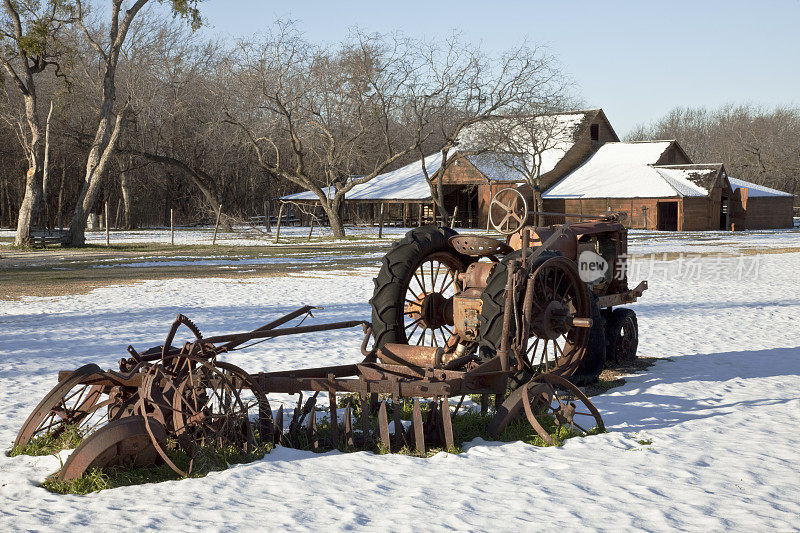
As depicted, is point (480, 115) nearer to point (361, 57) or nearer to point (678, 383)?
point (361, 57)

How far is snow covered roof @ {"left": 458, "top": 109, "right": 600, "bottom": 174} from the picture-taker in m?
50.2

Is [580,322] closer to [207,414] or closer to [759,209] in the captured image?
[207,414]

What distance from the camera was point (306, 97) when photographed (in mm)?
45219

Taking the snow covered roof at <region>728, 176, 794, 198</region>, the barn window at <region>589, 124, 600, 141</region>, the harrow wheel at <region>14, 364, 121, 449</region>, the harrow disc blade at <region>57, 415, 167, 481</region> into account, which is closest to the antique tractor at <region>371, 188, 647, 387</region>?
the harrow disc blade at <region>57, 415, 167, 481</region>

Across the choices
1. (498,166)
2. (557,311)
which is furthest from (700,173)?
(557,311)

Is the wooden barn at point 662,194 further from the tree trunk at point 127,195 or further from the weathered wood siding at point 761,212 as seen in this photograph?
the tree trunk at point 127,195

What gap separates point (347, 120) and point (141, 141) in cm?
1494

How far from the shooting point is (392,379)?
595 cm

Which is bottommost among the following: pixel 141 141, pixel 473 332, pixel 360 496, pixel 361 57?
pixel 360 496

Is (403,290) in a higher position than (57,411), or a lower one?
higher

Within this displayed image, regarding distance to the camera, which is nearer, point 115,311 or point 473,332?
point 473,332

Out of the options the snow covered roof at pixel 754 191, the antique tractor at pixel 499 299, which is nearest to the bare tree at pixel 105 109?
the antique tractor at pixel 499 299

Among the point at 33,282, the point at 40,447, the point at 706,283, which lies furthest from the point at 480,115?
the point at 40,447

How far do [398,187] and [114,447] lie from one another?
51.0m
